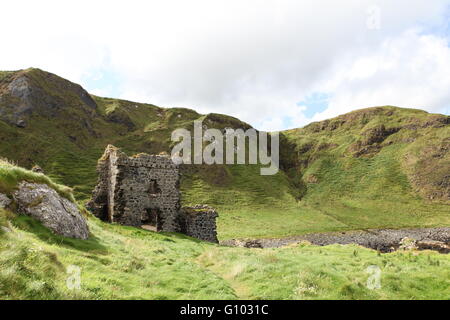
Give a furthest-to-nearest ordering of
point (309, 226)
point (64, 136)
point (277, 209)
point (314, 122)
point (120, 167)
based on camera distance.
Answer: point (314, 122) < point (64, 136) < point (277, 209) < point (309, 226) < point (120, 167)

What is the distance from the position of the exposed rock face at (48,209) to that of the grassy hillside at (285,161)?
43590 mm

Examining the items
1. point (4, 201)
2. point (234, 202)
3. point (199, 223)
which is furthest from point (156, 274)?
point (234, 202)

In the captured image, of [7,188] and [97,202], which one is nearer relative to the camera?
[7,188]

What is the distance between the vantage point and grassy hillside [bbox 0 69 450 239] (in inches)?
3484

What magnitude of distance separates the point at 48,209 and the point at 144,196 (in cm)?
1429

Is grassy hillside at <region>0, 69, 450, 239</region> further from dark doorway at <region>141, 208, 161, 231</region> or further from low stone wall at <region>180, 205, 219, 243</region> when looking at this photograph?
low stone wall at <region>180, 205, 219, 243</region>

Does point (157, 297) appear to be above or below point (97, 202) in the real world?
below

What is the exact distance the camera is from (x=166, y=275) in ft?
44.7

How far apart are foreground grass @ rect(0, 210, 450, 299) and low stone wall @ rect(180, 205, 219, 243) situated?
12284 millimetres

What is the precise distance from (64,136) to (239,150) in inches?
2541

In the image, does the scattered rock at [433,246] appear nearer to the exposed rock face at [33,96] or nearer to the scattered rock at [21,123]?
the scattered rock at [21,123]

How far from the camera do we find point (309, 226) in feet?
251

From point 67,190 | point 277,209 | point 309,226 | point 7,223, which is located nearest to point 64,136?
point 277,209

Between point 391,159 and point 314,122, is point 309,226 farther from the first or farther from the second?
point 314,122
